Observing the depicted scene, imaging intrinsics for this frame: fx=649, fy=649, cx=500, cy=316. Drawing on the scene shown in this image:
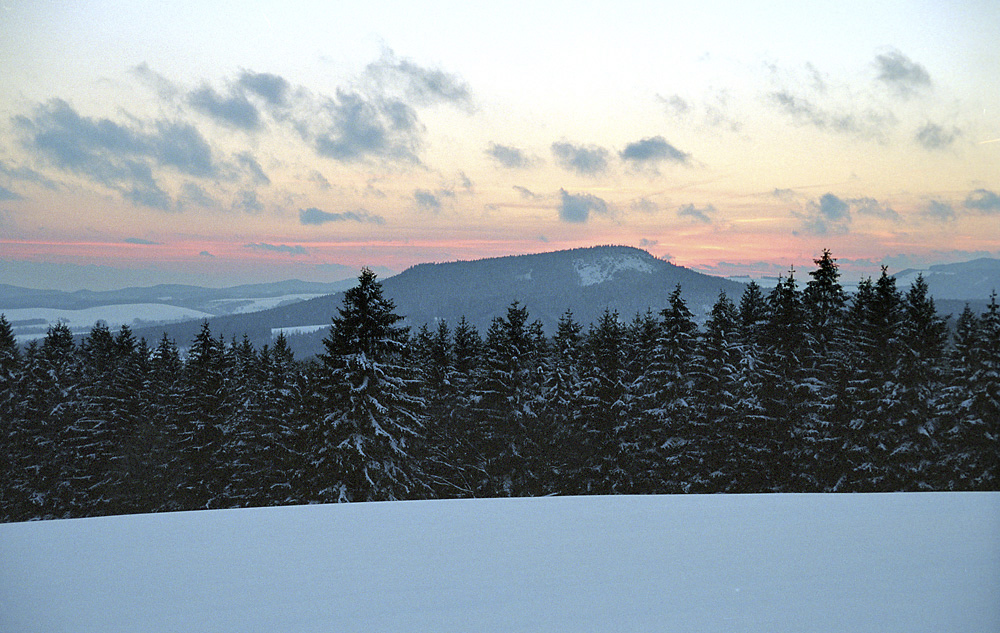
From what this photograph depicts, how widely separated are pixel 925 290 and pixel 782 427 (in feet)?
21.7

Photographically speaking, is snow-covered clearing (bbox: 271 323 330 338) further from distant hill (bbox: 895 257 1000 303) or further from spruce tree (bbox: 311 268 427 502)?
distant hill (bbox: 895 257 1000 303)

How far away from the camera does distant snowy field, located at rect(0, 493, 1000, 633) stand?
10.5 ft

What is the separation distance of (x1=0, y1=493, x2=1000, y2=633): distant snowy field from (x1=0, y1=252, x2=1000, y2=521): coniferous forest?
13.2 m

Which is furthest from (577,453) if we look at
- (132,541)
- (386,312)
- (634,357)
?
(132,541)

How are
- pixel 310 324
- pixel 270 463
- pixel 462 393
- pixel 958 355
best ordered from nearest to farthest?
pixel 958 355 < pixel 270 463 < pixel 462 393 < pixel 310 324

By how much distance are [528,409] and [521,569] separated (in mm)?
20485

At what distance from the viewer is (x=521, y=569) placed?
3850mm

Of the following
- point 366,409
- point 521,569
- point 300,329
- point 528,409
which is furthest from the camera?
point 300,329

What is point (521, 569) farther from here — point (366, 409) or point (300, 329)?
point (300, 329)

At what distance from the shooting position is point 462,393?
83.6 feet

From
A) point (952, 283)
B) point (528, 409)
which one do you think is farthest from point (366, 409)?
point (952, 283)

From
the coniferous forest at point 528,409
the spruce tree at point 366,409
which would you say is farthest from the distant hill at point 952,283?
the spruce tree at point 366,409

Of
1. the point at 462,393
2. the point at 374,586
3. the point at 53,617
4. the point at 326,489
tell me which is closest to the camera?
the point at 53,617

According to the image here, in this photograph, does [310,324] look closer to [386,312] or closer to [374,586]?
[386,312]
